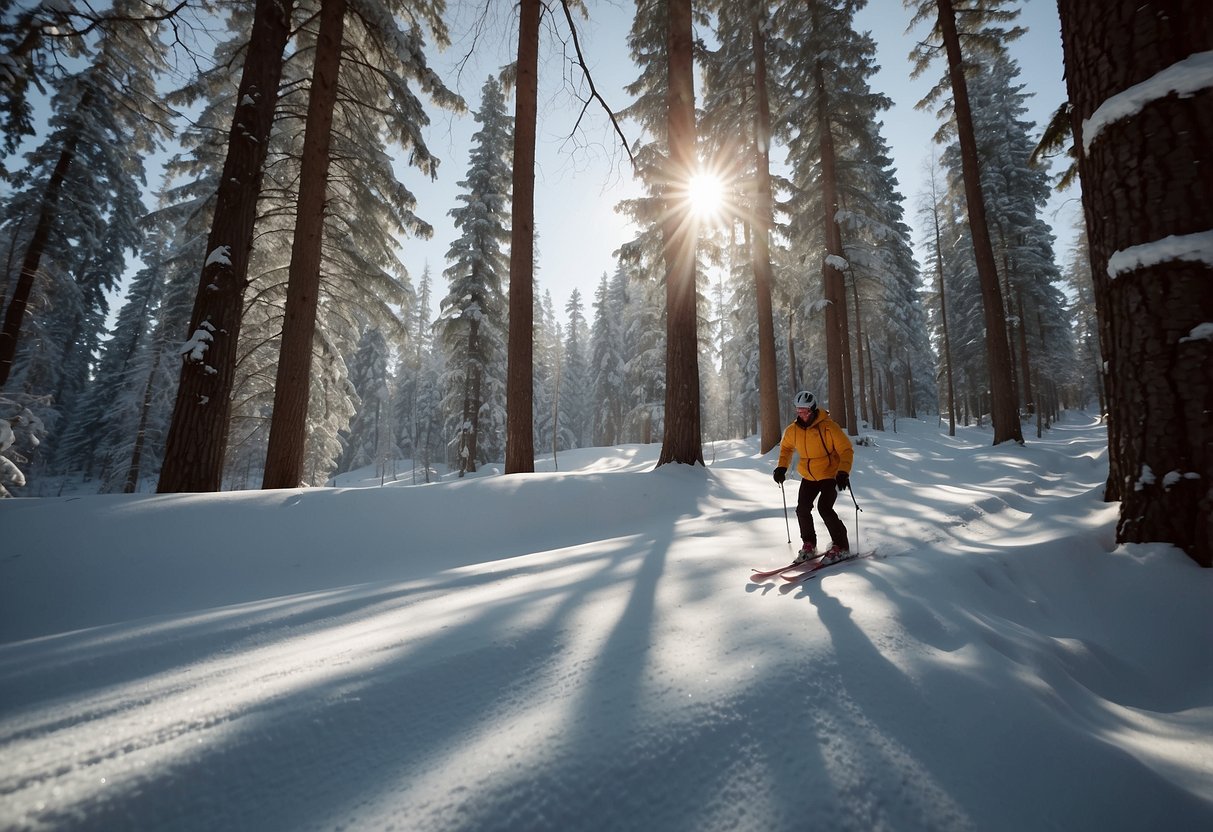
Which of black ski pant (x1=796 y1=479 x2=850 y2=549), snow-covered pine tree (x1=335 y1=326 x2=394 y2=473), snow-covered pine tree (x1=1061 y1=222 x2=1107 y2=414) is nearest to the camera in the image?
black ski pant (x1=796 y1=479 x2=850 y2=549)

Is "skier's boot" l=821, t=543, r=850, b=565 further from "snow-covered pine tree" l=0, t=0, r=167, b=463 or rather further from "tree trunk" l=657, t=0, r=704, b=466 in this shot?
"snow-covered pine tree" l=0, t=0, r=167, b=463

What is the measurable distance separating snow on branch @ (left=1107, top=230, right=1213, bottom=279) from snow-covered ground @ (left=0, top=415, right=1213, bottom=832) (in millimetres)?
1942

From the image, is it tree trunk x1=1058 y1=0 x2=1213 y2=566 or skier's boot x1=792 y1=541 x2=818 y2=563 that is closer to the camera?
tree trunk x1=1058 y1=0 x2=1213 y2=566

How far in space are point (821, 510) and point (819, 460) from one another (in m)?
0.49

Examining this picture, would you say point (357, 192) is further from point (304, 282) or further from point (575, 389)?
point (575, 389)

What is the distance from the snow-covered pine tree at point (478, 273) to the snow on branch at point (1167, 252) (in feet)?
62.8

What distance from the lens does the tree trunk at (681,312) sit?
804cm

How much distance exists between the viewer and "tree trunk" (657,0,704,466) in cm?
804

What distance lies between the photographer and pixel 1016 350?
1125 inches

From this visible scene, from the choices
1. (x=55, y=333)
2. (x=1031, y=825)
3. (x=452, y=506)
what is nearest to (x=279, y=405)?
(x=452, y=506)

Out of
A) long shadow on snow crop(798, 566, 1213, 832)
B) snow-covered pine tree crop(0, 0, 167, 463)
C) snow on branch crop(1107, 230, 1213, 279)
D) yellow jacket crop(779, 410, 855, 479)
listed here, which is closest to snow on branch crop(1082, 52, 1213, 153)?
snow on branch crop(1107, 230, 1213, 279)

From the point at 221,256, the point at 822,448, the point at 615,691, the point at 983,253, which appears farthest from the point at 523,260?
→ the point at 983,253

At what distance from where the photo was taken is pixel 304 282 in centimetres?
707

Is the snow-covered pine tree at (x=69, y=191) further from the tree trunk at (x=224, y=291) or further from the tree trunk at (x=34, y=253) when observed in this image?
the tree trunk at (x=224, y=291)
